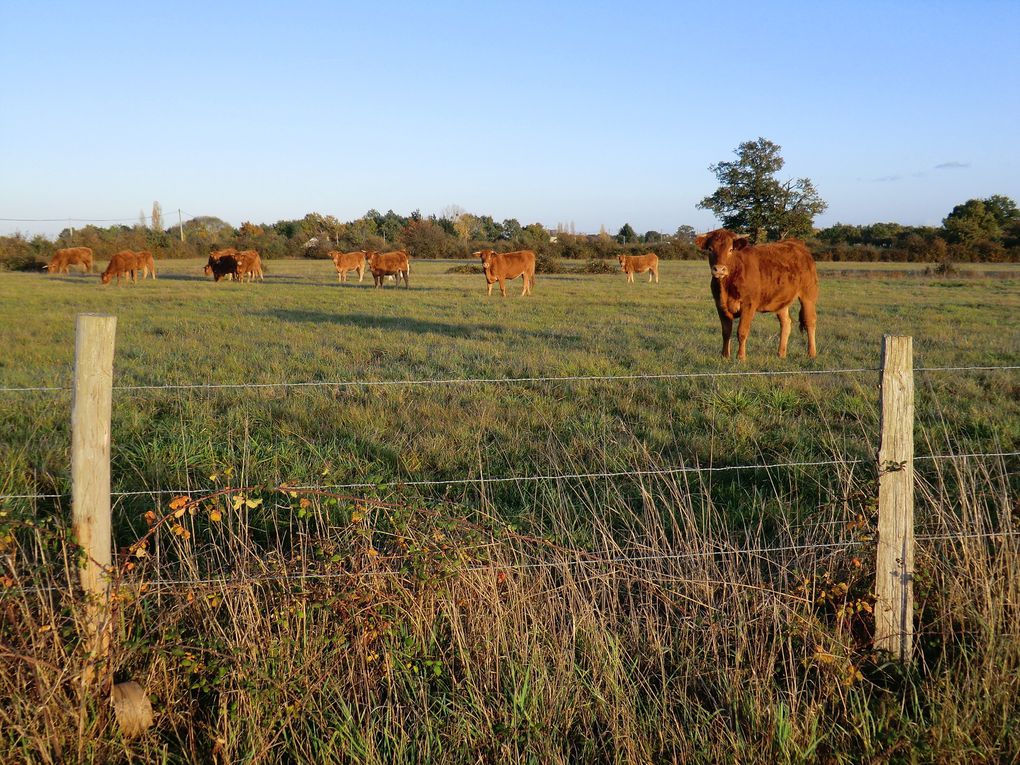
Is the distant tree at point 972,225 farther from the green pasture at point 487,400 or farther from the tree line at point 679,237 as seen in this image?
the green pasture at point 487,400

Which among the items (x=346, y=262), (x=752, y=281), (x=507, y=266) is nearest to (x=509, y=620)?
(x=752, y=281)

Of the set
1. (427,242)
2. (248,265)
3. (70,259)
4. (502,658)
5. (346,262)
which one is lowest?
(502,658)

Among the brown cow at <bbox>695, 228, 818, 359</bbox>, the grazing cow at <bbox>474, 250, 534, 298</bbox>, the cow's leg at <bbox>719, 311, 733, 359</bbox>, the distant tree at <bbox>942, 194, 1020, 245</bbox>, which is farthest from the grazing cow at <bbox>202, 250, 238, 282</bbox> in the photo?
the distant tree at <bbox>942, 194, 1020, 245</bbox>

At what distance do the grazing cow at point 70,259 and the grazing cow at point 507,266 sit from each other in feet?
74.5

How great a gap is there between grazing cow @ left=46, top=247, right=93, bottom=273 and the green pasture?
897 inches


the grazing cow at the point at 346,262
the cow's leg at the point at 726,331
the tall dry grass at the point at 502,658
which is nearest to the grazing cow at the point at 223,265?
the grazing cow at the point at 346,262

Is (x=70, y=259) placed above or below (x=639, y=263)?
above

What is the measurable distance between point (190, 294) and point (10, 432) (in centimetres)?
1813

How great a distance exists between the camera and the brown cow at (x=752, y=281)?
10039 mm

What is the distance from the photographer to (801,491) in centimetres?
495

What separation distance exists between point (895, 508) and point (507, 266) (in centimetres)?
2232

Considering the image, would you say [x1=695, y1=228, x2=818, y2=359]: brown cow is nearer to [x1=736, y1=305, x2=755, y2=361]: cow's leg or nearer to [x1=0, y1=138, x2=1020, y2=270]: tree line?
[x1=736, y1=305, x2=755, y2=361]: cow's leg

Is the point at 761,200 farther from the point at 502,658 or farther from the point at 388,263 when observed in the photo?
the point at 502,658

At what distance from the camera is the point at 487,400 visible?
708 centimetres
